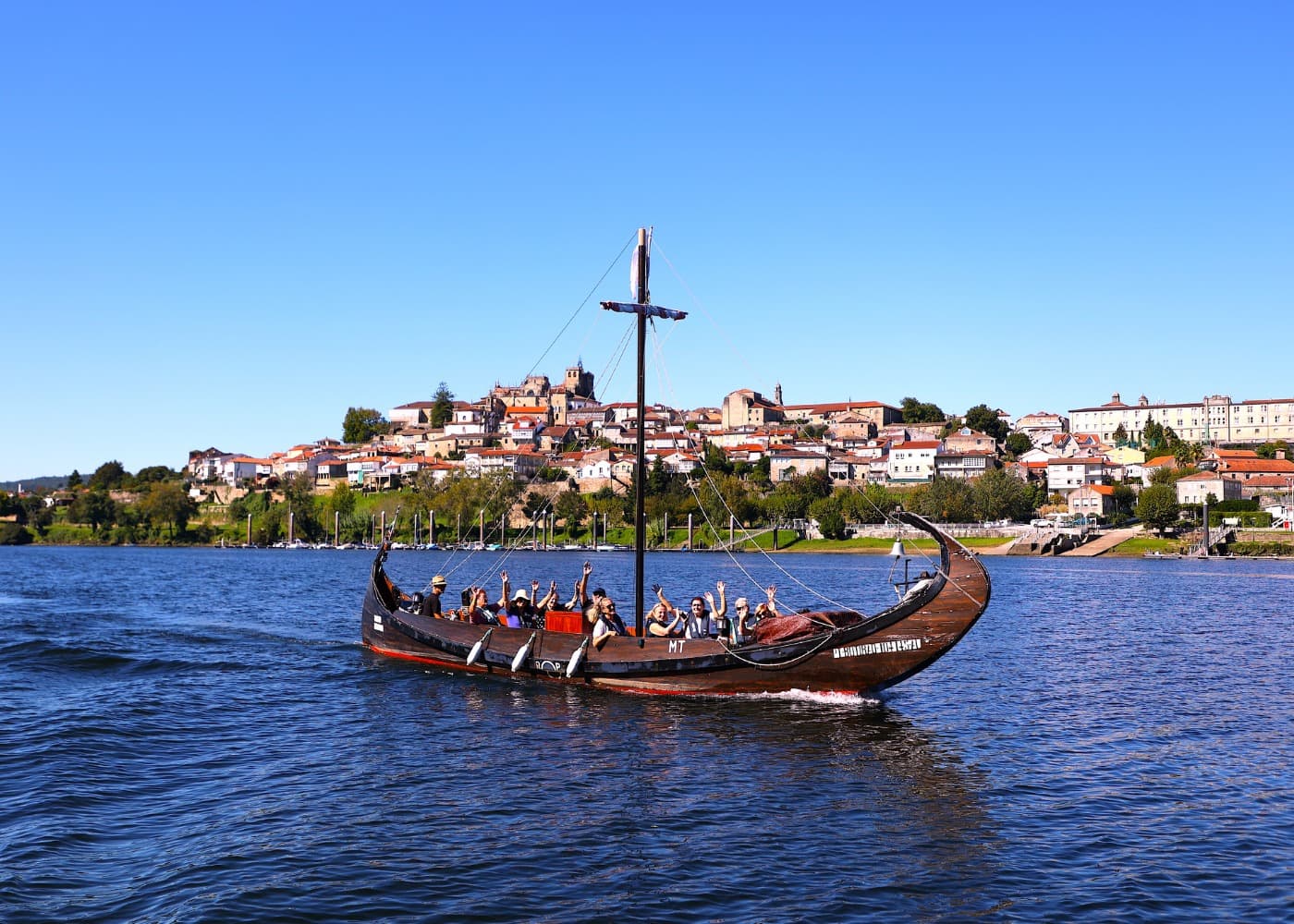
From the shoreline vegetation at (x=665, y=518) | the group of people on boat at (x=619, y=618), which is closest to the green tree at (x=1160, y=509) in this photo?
the shoreline vegetation at (x=665, y=518)

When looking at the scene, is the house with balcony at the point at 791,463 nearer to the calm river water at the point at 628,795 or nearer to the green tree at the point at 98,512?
the green tree at the point at 98,512

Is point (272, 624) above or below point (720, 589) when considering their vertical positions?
below

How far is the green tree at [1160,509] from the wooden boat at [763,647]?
387 ft

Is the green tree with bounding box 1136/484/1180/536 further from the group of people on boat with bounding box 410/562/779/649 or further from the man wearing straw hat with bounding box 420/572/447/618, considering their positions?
the man wearing straw hat with bounding box 420/572/447/618

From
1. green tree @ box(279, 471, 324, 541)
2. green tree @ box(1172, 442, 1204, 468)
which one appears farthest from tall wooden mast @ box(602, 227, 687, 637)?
green tree @ box(1172, 442, 1204, 468)

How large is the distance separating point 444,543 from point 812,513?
55950 millimetres

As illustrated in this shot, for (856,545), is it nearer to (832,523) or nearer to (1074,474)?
(832,523)

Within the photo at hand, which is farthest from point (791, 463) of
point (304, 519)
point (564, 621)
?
point (564, 621)

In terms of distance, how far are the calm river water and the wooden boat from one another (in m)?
0.65

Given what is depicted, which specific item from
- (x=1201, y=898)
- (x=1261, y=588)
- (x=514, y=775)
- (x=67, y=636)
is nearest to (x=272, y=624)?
(x=67, y=636)

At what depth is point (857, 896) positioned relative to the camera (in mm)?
14078

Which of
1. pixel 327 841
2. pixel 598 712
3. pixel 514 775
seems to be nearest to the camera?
pixel 327 841

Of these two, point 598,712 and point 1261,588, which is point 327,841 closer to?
point 598,712

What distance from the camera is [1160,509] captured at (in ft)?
430
